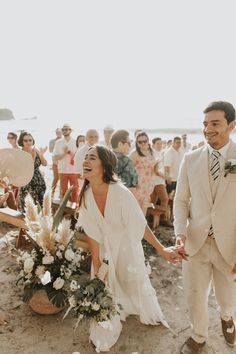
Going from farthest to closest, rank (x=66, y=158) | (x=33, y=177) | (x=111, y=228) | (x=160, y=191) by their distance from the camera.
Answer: (x=66, y=158) < (x=160, y=191) < (x=33, y=177) < (x=111, y=228)

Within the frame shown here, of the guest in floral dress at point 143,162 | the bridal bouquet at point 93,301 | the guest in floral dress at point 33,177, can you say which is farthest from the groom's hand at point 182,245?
the guest in floral dress at point 33,177

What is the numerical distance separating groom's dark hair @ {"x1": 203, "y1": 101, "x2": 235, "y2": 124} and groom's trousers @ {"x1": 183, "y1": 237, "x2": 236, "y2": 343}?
1071 mm

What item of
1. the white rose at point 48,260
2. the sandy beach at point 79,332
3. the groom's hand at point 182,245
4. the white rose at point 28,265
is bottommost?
the sandy beach at point 79,332

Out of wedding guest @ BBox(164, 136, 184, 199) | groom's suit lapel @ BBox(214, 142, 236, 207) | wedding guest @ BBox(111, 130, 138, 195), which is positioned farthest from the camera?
wedding guest @ BBox(164, 136, 184, 199)

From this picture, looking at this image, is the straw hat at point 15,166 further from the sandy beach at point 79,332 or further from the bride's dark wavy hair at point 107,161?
the bride's dark wavy hair at point 107,161

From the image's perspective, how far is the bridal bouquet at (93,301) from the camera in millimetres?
2895

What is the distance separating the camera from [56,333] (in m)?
3.48

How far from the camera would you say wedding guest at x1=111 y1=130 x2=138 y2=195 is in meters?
4.88

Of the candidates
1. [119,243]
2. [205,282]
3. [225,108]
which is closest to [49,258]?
[119,243]

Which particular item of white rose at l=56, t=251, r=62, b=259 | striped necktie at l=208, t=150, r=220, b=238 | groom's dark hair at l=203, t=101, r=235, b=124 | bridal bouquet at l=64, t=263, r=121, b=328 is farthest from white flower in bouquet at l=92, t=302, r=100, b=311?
groom's dark hair at l=203, t=101, r=235, b=124

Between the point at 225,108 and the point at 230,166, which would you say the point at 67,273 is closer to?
the point at 230,166

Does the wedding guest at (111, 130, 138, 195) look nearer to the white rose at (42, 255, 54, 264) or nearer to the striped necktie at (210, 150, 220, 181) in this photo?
the white rose at (42, 255, 54, 264)

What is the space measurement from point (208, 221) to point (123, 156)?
7.75ft

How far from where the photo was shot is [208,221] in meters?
2.83
